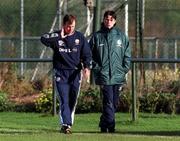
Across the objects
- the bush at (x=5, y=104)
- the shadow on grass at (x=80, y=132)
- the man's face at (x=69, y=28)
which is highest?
the man's face at (x=69, y=28)

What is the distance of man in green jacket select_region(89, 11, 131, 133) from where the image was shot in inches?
480

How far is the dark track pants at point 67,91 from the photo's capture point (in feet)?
39.6

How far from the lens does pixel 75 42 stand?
1211 centimetres

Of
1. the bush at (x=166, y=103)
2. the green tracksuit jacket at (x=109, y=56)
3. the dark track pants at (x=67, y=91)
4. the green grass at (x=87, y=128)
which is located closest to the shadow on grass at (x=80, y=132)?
the green grass at (x=87, y=128)

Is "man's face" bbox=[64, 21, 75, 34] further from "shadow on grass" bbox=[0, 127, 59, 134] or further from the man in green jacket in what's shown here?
"shadow on grass" bbox=[0, 127, 59, 134]

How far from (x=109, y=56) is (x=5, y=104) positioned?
17.0ft

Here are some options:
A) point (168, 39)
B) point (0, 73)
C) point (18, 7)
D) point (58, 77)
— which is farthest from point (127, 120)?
point (18, 7)

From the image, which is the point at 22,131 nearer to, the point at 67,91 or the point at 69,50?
the point at 67,91

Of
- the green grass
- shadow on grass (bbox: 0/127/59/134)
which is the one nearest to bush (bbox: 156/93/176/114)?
the green grass

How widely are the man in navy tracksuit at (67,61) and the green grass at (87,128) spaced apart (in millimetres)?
425

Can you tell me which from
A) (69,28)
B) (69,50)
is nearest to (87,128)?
(69,50)

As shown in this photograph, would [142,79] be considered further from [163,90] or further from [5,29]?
[5,29]

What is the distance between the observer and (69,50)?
12.1 meters

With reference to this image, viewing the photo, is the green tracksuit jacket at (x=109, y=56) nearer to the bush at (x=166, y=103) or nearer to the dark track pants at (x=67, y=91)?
the dark track pants at (x=67, y=91)
